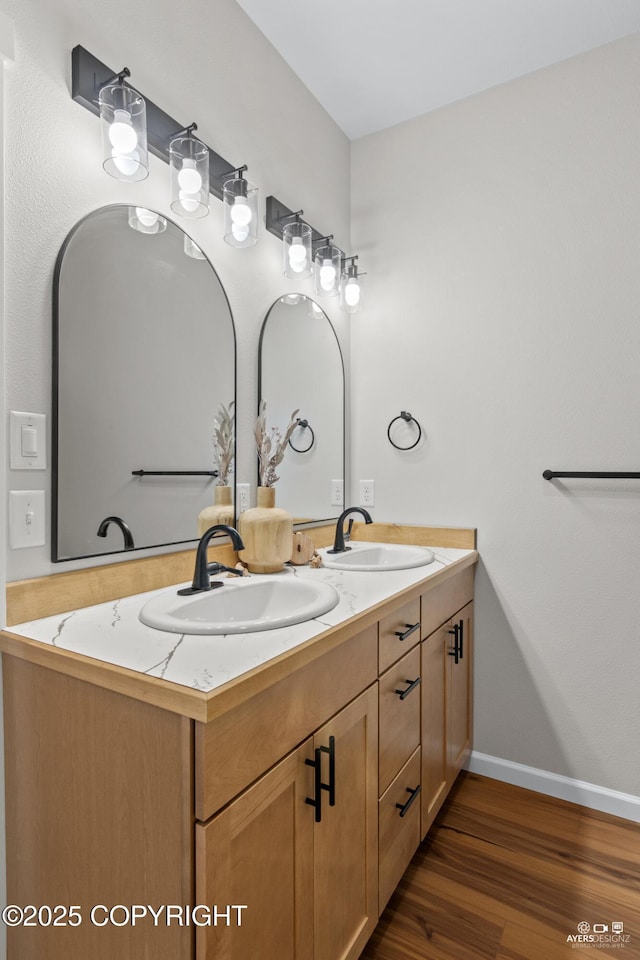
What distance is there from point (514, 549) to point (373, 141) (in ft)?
6.06

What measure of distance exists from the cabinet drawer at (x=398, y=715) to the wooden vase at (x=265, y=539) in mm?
458

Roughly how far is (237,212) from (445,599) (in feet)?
4.50

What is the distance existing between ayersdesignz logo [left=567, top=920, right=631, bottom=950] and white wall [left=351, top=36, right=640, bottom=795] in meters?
0.54

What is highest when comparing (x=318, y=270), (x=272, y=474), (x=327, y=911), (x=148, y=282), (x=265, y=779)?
(x=318, y=270)

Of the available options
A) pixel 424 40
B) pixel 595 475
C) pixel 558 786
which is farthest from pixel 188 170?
pixel 558 786

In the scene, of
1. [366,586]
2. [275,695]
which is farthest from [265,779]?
[366,586]

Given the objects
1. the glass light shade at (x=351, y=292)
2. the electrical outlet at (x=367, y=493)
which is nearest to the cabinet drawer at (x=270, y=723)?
the electrical outlet at (x=367, y=493)

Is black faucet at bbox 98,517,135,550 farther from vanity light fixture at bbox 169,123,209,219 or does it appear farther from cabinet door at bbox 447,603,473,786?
cabinet door at bbox 447,603,473,786

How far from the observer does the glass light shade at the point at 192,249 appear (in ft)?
4.88

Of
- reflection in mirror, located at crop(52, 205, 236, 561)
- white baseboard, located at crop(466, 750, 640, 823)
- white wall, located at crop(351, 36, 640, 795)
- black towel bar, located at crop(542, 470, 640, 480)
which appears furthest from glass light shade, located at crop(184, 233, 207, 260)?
white baseboard, located at crop(466, 750, 640, 823)

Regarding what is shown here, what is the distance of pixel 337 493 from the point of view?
226cm

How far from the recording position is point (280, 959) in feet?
2.97

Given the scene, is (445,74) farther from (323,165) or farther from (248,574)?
(248,574)

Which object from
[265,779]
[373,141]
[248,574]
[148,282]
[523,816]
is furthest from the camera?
[373,141]
